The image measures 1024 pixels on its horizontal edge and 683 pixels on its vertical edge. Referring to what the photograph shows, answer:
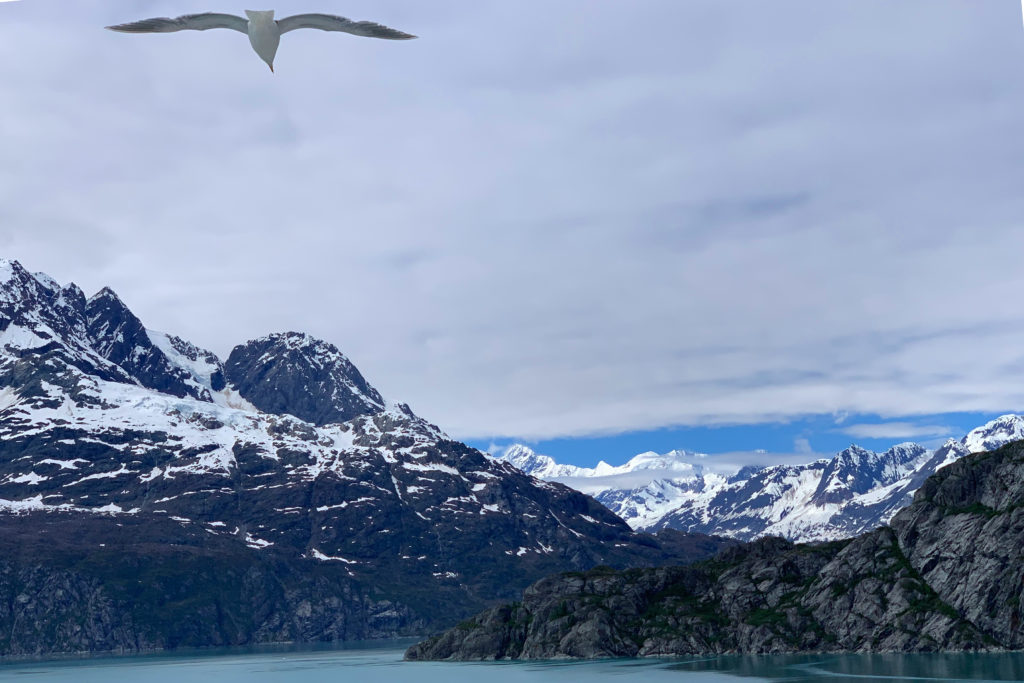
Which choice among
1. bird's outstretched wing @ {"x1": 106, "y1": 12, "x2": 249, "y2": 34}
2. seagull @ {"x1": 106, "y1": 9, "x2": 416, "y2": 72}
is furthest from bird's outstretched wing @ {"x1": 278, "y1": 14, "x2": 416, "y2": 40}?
bird's outstretched wing @ {"x1": 106, "y1": 12, "x2": 249, "y2": 34}

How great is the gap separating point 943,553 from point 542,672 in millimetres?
79605

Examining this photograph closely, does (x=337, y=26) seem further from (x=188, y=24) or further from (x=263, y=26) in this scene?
(x=188, y=24)

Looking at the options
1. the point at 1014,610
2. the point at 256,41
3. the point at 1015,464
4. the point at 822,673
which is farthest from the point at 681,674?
the point at 256,41

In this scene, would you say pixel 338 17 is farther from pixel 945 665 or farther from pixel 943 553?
pixel 943 553

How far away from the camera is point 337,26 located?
114 feet

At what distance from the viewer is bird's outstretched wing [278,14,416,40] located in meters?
33.6

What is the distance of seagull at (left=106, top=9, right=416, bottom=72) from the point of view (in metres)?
34.0

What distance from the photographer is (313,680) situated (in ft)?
621

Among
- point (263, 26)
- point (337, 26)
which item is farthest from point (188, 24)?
point (337, 26)

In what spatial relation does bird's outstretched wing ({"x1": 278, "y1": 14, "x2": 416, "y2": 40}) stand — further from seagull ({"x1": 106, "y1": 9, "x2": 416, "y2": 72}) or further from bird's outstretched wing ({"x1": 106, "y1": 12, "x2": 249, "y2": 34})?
bird's outstretched wing ({"x1": 106, "y1": 12, "x2": 249, "y2": 34})

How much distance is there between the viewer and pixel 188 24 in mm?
34625

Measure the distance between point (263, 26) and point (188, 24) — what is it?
2435 mm

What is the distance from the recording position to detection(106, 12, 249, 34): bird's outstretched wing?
112ft

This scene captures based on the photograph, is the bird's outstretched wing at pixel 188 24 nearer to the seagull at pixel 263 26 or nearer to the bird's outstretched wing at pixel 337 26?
the seagull at pixel 263 26
